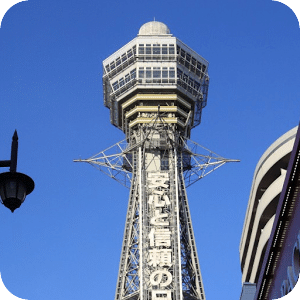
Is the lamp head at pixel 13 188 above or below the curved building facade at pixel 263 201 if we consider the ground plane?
below

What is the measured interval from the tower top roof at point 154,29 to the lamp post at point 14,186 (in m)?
84.3

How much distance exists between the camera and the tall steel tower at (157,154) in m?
83.4

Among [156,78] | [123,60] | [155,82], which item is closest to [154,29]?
[123,60]

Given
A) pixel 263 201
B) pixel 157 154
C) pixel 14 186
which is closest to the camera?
pixel 14 186

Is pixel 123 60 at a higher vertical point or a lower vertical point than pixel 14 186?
higher

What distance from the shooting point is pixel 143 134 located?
93.2 m

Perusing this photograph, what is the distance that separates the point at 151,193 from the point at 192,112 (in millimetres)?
13773

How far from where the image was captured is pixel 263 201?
62438 millimetres

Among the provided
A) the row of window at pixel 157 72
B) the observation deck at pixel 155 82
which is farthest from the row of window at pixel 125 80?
the row of window at pixel 157 72

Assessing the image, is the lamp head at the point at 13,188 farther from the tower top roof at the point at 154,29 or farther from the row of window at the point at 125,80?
the tower top roof at the point at 154,29

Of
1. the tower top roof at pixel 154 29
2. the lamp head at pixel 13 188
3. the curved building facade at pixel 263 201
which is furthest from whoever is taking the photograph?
the tower top roof at pixel 154 29

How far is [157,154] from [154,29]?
54.6 feet

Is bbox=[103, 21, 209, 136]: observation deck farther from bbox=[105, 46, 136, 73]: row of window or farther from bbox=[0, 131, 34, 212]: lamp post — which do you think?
bbox=[0, 131, 34, 212]: lamp post

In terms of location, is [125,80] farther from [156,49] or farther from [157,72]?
[156,49]
